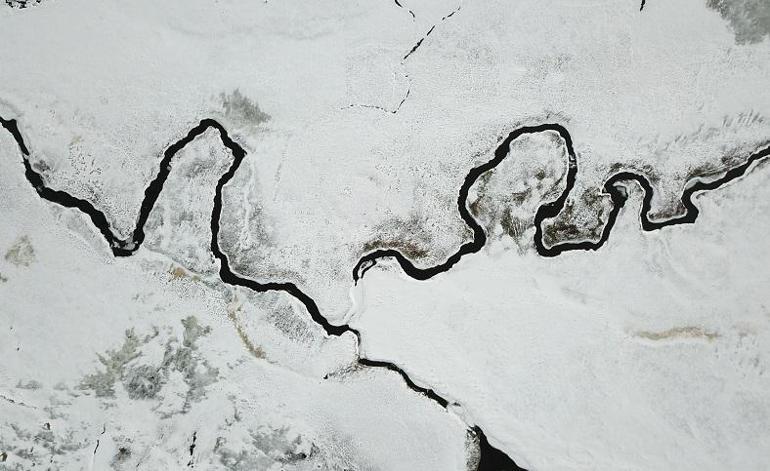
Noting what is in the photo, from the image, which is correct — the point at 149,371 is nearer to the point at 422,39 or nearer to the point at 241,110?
the point at 241,110

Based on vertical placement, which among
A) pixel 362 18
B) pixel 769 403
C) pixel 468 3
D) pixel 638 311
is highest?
pixel 468 3

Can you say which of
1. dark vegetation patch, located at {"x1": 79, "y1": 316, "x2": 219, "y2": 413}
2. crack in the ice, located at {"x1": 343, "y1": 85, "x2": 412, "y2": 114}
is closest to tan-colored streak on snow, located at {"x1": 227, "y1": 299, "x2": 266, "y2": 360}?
dark vegetation patch, located at {"x1": 79, "y1": 316, "x2": 219, "y2": 413}

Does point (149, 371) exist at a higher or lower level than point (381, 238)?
lower

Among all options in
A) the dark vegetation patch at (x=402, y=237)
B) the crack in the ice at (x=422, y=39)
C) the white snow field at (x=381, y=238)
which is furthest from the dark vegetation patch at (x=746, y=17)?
the dark vegetation patch at (x=402, y=237)

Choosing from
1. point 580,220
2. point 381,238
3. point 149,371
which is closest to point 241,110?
point 381,238

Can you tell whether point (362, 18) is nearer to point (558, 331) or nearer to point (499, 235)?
point (499, 235)

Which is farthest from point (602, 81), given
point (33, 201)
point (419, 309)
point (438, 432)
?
point (33, 201)

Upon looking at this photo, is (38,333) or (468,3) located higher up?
(468,3)
